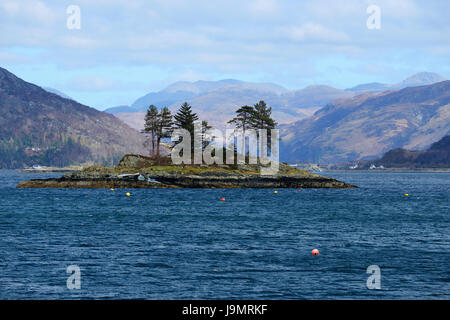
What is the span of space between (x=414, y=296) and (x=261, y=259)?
589 inches

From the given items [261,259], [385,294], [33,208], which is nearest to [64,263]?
[261,259]

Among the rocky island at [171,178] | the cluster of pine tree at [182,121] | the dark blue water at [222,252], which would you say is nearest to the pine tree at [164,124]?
the cluster of pine tree at [182,121]

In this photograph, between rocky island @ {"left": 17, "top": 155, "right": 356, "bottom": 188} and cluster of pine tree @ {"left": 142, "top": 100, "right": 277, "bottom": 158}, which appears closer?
rocky island @ {"left": 17, "top": 155, "right": 356, "bottom": 188}

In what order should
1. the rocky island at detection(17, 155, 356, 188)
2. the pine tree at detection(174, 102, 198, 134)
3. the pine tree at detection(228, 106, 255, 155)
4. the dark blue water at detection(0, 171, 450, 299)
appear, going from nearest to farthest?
the dark blue water at detection(0, 171, 450, 299), the rocky island at detection(17, 155, 356, 188), the pine tree at detection(174, 102, 198, 134), the pine tree at detection(228, 106, 255, 155)

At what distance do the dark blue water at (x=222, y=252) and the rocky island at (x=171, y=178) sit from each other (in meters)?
54.1

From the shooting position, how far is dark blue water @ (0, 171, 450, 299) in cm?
3925

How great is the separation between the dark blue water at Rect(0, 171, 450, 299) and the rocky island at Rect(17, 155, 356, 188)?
54.1 meters

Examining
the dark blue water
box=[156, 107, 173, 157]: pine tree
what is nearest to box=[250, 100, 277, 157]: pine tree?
box=[156, 107, 173, 157]: pine tree

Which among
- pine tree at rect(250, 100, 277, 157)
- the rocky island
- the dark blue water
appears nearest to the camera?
the dark blue water

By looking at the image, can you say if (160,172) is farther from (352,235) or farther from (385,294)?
(385,294)

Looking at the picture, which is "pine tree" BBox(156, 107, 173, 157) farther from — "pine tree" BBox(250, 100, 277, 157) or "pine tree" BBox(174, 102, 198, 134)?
"pine tree" BBox(250, 100, 277, 157)

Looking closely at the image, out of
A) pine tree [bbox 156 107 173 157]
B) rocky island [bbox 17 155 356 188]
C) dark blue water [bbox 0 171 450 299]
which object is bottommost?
dark blue water [bbox 0 171 450 299]

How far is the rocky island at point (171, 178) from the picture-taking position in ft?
501

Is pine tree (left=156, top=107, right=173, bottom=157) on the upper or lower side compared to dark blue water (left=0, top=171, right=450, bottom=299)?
upper
